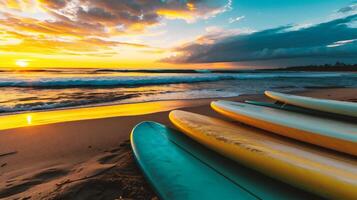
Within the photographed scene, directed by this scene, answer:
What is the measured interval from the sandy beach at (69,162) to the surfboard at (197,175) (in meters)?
0.23

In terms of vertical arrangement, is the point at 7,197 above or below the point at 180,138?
below

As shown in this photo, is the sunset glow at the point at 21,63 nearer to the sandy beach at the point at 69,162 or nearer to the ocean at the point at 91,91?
the ocean at the point at 91,91

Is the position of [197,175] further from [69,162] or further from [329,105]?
[329,105]

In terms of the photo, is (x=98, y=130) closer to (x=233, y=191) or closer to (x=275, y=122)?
(x=275, y=122)

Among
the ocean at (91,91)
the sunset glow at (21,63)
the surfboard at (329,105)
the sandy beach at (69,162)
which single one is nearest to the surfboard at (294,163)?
the sandy beach at (69,162)

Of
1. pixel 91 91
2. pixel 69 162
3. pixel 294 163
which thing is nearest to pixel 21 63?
pixel 91 91

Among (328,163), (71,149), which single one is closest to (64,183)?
(71,149)

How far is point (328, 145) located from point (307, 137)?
21 centimetres

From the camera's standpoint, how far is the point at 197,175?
1731 mm

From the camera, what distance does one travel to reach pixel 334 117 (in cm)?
342

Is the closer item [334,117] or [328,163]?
[328,163]

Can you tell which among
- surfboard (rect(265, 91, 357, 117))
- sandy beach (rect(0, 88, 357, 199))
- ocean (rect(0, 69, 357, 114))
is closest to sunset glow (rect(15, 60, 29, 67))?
ocean (rect(0, 69, 357, 114))

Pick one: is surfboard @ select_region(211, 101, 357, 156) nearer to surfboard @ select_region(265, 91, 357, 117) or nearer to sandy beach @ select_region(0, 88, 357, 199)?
surfboard @ select_region(265, 91, 357, 117)

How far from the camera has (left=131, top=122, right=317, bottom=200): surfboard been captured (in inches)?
56.9
